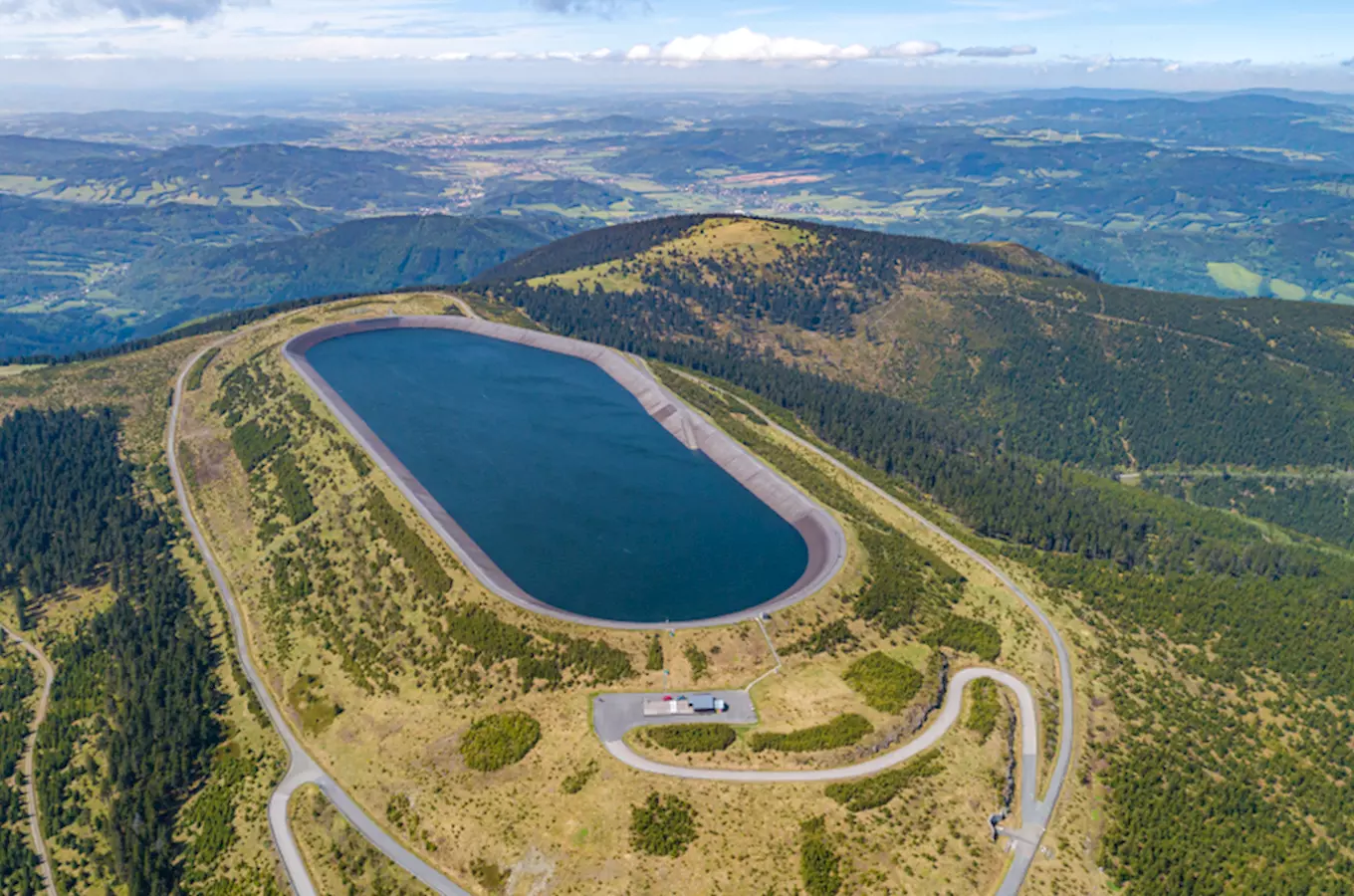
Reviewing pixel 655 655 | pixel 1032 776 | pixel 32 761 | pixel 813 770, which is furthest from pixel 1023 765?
pixel 32 761

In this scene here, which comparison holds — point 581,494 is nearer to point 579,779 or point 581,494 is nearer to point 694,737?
point 694,737

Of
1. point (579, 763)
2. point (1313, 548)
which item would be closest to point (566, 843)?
point (579, 763)

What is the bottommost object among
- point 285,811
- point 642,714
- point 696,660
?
point 285,811

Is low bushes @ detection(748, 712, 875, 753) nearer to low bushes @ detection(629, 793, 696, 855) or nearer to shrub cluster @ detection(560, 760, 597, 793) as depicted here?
low bushes @ detection(629, 793, 696, 855)

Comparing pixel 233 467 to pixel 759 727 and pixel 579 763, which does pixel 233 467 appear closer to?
pixel 579 763

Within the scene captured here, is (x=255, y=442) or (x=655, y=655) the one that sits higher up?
(x=255, y=442)

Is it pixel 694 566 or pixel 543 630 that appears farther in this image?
pixel 694 566

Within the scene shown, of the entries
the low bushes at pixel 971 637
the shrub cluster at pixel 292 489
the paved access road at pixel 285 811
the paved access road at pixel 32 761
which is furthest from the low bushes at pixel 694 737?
the shrub cluster at pixel 292 489
